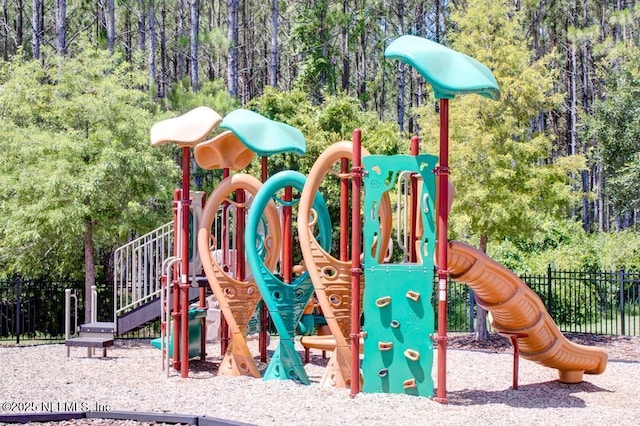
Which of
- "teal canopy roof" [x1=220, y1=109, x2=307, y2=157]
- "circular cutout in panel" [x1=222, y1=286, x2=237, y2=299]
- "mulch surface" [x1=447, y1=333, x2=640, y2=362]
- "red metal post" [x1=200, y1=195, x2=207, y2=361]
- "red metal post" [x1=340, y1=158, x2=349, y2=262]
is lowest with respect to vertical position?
"mulch surface" [x1=447, y1=333, x2=640, y2=362]

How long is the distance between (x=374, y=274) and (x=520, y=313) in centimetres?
209

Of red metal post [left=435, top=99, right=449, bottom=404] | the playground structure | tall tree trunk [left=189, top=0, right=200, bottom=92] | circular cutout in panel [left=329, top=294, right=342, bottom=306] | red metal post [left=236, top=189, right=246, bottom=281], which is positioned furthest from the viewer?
tall tree trunk [left=189, top=0, right=200, bottom=92]

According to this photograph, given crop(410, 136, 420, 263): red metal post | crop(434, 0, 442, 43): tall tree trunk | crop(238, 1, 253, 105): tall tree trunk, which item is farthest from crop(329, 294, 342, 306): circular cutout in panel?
crop(238, 1, 253, 105): tall tree trunk

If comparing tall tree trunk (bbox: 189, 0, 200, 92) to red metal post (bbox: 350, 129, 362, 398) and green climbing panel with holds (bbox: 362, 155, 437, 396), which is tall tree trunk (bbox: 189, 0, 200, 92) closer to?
red metal post (bbox: 350, 129, 362, 398)

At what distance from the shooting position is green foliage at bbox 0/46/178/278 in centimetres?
1627

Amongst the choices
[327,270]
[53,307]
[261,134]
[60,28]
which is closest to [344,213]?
[327,270]

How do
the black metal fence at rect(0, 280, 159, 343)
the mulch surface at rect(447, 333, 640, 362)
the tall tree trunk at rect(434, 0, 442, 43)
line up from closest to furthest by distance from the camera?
1. the mulch surface at rect(447, 333, 640, 362)
2. the black metal fence at rect(0, 280, 159, 343)
3. the tall tree trunk at rect(434, 0, 442, 43)

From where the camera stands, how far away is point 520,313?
10.7 meters

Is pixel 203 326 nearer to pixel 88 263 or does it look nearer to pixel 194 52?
pixel 88 263

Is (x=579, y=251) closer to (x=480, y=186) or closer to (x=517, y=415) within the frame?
(x=480, y=186)

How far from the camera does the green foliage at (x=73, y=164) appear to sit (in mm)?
16266

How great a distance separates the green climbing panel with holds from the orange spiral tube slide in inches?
17.9

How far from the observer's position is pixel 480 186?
16234 millimetres

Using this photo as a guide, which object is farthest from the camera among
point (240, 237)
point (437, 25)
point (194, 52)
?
point (437, 25)
